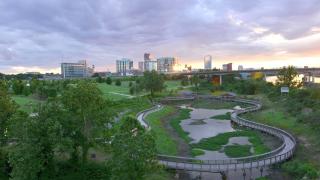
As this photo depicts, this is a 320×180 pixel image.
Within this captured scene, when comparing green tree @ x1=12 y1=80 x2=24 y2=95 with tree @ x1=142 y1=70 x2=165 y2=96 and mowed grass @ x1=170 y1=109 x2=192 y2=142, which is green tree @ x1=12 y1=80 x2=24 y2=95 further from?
mowed grass @ x1=170 y1=109 x2=192 y2=142

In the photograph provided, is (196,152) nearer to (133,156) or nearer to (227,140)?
(227,140)

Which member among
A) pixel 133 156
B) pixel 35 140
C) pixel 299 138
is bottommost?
pixel 299 138

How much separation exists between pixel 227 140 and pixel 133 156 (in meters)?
33.1

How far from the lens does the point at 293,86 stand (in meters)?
124

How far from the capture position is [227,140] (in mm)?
57750

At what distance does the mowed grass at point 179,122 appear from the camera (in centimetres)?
6124

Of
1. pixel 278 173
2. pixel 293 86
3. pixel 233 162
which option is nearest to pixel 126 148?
pixel 233 162

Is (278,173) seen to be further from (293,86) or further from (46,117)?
(293,86)

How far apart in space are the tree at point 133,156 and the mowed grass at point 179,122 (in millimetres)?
30410

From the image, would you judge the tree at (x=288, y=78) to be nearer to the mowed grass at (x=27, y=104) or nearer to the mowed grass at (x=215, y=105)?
the mowed grass at (x=215, y=105)

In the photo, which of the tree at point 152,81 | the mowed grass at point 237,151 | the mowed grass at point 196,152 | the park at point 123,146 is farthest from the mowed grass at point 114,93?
the mowed grass at point 237,151

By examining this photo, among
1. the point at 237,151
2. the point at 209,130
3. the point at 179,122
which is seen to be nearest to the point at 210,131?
the point at 209,130

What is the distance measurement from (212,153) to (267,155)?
9435mm

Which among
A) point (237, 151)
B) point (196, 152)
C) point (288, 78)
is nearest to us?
point (196, 152)
